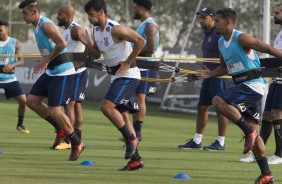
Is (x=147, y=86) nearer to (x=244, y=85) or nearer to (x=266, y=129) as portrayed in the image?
(x=266, y=129)

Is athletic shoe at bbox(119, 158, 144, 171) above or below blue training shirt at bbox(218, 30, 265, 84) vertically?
below

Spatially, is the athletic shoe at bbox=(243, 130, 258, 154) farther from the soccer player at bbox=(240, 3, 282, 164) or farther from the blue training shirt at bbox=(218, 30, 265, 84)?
the soccer player at bbox=(240, 3, 282, 164)

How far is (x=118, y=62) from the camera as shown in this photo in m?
12.6

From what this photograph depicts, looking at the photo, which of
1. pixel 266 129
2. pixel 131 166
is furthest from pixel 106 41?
pixel 266 129

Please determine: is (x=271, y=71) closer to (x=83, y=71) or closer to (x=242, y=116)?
(x=242, y=116)

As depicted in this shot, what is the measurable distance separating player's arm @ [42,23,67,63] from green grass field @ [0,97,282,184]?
4.81ft

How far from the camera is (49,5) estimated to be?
4297cm

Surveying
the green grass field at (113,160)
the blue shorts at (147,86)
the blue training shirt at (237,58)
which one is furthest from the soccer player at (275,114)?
the blue shorts at (147,86)

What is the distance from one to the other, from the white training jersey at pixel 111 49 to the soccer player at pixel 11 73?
5782 millimetres

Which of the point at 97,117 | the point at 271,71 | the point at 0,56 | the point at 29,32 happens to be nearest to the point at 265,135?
the point at 271,71

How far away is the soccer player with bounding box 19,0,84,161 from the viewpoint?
13.5 m

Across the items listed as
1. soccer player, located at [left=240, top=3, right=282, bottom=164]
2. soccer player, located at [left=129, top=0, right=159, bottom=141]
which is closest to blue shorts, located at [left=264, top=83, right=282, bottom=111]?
soccer player, located at [left=240, top=3, right=282, bottom=164]

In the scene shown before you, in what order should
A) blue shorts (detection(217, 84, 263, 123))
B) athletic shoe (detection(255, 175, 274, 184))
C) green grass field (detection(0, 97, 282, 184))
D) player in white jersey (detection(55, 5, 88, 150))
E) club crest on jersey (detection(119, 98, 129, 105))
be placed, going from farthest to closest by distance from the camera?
player in white jersey (detection(55, 5, 88, 150)) < club crest on jersey (detection(119, 98, 129, 105)) < green grass field (detection(0, 97, 282, 184)) < blue shorts (detection(217, 84, 263, 123)) < athletic shoe (detection(255, 175, 274, 184))

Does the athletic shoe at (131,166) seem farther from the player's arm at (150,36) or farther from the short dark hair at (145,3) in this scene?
the short dark hair at (145,3)
